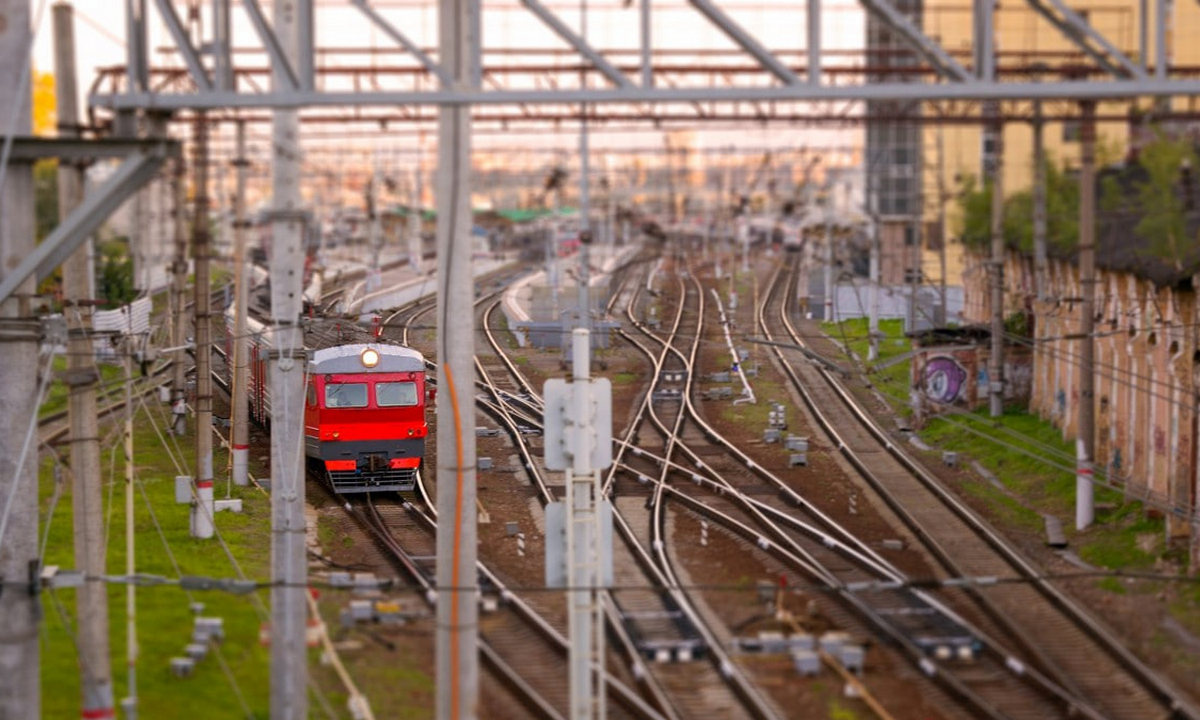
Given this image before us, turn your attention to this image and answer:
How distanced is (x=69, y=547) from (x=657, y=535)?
522cm

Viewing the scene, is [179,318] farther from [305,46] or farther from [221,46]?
[305,46]

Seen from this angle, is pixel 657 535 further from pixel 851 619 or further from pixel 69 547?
pixel 69 547

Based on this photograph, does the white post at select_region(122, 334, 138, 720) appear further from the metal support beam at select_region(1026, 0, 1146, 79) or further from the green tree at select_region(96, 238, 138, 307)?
the green tree at select_region(96, 238, 138, 307)

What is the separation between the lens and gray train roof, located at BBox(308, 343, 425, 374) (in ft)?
56.0

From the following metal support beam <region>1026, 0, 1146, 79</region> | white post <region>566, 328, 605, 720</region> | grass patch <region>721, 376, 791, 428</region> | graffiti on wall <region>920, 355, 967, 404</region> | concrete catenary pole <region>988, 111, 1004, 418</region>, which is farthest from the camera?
graffiti on wall <region>920, 355, 967, 404</region>

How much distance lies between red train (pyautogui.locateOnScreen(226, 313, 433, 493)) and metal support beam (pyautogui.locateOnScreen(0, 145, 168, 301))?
8.30 meters

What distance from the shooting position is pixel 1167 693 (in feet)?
33.6

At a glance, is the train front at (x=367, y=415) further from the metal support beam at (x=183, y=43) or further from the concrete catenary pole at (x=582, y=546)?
the metal support beam at (x=183, y=43)

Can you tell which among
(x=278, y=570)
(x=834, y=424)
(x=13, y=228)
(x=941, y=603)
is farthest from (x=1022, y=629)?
(x=834, y=424)

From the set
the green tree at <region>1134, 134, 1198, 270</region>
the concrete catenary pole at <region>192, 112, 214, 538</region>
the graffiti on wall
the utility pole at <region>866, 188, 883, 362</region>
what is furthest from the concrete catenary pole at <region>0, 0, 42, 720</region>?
the green tree at <region>1134, 134, 1198, 270</region>

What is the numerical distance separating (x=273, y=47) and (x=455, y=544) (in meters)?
3.24

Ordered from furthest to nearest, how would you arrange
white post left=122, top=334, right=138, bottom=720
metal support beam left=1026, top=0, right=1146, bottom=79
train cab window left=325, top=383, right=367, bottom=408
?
train cab window left=325, top=383, right=367, bottom=408 < white post left=122, top=334, right=138, bottom=720 < metal support beam left=1026, top=0, right=1146, bottom=79

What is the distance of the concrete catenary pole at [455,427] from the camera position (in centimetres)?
979

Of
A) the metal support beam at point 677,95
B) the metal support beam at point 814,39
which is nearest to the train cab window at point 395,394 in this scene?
the metal support beam at point 677,95
